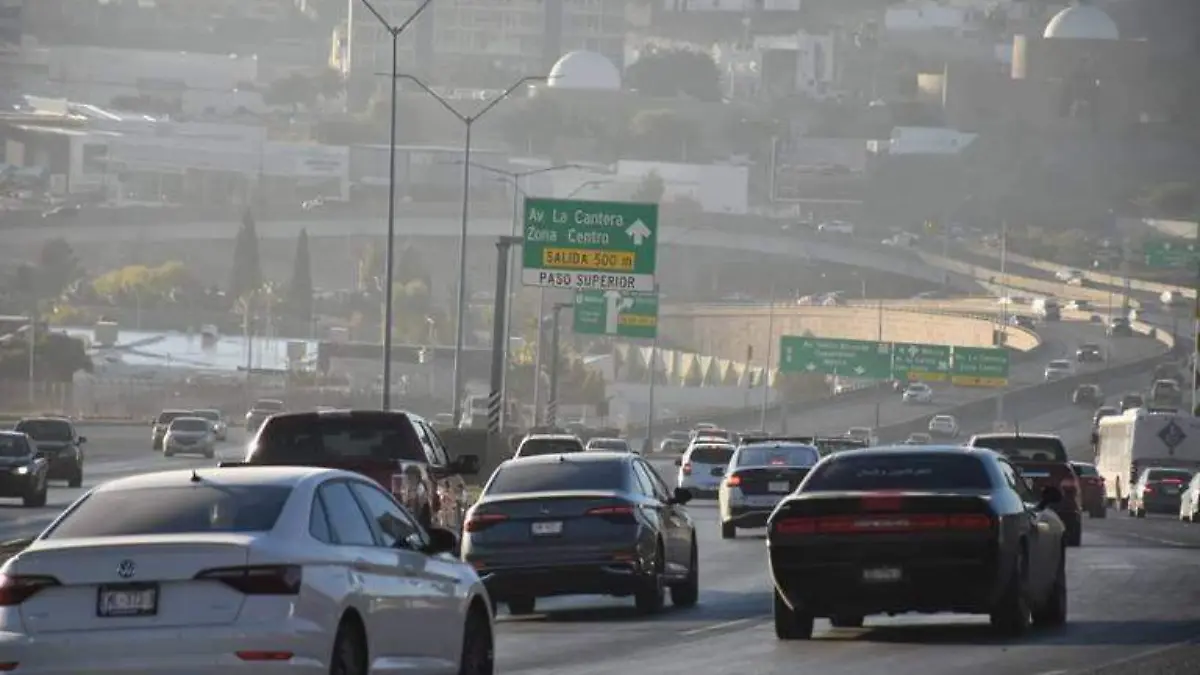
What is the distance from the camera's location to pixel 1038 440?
45.1 metres

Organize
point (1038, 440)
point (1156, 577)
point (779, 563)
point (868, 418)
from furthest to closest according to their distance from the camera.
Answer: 1. point (868, 418)
2. point (1038, 440)
3. point (1156, 577)
4. point (779, 563)

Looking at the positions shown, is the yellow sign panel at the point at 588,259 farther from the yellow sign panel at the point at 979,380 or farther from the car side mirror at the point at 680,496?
the yellow sign panel at the point at 979,380

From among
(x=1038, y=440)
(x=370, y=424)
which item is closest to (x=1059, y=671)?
(x=370, y=424)

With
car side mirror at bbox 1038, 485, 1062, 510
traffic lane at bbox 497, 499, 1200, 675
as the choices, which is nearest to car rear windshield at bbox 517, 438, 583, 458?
traffic lane at bbox 497, 499, 1200, 675

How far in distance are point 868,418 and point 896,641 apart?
131605 millimetres

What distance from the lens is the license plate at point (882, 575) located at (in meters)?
22.3

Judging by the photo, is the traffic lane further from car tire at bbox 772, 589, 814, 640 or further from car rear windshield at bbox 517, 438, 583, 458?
car rear windshield at bbox 517, 438, 583, 458

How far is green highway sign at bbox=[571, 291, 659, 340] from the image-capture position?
105938mm

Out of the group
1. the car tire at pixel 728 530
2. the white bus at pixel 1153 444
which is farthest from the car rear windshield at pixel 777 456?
the white bus at pixel 1153 444

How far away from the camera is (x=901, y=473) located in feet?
75.9

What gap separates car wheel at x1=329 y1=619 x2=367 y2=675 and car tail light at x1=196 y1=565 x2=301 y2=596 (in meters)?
0.46

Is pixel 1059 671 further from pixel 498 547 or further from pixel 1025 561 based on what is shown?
pixel 498 547

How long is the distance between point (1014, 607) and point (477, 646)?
5866mm

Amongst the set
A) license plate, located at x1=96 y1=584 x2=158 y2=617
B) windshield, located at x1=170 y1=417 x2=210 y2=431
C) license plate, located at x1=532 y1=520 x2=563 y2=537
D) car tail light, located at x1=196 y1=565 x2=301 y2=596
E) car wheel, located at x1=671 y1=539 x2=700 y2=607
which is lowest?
windshield, located at x1=170 y1=417 x2=210 y2=431
